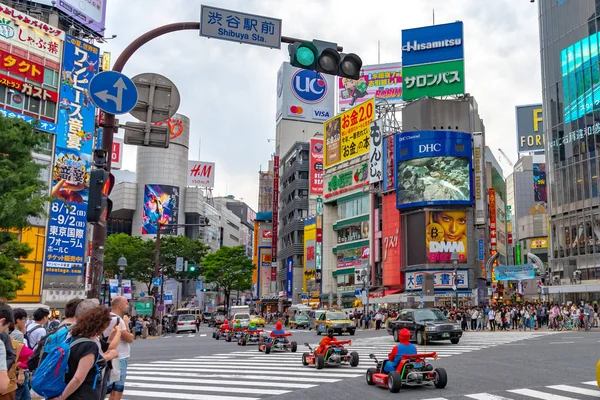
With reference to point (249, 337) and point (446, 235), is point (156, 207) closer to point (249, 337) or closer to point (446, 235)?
point (446, 235)

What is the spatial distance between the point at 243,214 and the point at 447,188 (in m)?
133

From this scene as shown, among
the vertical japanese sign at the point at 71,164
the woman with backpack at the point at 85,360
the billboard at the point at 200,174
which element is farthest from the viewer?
the billboard at the point at 200,174

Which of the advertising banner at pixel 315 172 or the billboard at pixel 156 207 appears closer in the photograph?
the advertising banner at pixel 315 172

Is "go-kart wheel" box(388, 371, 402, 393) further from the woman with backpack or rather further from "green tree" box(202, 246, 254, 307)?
"green tree" box(202, 246, 254, 307)

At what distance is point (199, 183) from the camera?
13625 centimetres

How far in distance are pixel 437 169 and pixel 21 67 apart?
1586 inches

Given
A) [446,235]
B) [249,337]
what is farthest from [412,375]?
[446,235]

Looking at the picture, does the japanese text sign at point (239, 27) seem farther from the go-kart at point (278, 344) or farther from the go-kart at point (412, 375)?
the go-kart at point (278, 344)

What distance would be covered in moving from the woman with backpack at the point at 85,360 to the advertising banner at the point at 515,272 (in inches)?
1948

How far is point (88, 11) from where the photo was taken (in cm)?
6069

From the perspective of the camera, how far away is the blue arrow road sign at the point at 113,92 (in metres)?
8.26

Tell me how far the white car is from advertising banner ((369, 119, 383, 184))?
28.6 meters

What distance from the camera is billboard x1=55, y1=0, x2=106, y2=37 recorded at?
5794 cm

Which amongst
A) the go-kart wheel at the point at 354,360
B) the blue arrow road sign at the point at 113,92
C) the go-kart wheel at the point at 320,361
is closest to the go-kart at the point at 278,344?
the go-kart wheel at the point at 354,360
